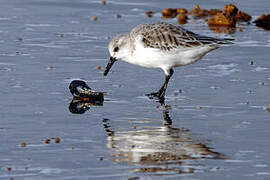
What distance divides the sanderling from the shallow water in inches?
19.0

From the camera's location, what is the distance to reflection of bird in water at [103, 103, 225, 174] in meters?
9.77

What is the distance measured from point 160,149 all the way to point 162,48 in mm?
3898

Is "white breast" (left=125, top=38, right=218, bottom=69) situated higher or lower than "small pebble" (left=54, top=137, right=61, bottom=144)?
higher

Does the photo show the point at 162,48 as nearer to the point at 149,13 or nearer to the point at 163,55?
the point at 163,55

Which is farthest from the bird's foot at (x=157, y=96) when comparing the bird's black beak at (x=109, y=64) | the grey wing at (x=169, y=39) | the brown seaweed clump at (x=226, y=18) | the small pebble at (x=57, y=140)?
the brown seaweed clump at (x=226, y=18)

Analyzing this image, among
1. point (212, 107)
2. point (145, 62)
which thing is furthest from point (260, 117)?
point (145, 62)

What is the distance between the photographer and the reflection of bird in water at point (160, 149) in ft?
32.0

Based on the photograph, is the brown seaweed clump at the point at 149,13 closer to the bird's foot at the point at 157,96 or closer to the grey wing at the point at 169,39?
the grey wing at the point at 169,39

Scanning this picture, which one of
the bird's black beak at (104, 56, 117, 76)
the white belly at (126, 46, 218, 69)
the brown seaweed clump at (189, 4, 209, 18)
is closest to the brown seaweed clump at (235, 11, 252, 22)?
the brown seaweed clump at (189, 4, 209, 18)

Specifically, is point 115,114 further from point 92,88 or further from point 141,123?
point 92,88

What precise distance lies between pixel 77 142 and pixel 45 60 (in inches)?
211

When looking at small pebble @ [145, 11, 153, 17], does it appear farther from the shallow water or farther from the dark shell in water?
the dark shell in water

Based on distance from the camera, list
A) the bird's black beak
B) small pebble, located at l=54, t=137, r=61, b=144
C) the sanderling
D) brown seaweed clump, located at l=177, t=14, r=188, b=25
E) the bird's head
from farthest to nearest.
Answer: brown seaweed clump, located at l=177, t=14, r=188, b=25
the bird's black beak
the bird's head
the sanderling
small pebble, located at l=54, t=137, r=61, b=144

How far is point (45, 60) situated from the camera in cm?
1589
